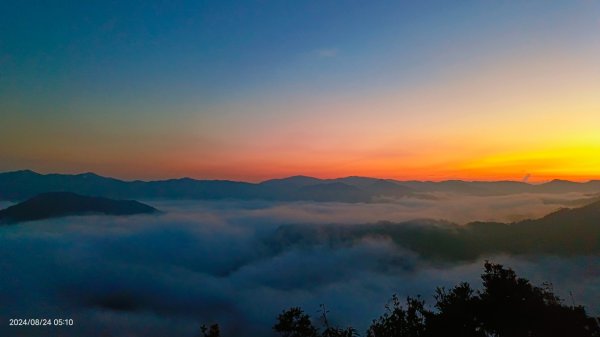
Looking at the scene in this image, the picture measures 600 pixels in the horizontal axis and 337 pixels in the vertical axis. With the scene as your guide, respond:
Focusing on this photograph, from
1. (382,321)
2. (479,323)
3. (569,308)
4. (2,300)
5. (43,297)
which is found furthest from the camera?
(43,297)

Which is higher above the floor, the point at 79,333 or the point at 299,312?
the point at 299,312

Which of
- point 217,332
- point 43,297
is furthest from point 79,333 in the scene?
point 217,332

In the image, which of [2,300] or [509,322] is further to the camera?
[2,300]

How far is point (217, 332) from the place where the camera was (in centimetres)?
2867

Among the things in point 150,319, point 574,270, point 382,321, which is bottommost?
point 150,319

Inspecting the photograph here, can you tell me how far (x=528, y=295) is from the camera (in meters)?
28.1

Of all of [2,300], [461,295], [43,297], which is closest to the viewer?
[461,295]

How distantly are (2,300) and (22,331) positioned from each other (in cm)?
2797

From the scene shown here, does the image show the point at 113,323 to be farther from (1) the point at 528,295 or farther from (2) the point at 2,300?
(1) the point at 528,295

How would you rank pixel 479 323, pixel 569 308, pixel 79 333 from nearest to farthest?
pixel 569 308 < pixel 479 323 < pixel 79 333

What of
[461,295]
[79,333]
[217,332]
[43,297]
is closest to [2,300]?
[43,297]

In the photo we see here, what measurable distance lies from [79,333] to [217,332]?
617 ft

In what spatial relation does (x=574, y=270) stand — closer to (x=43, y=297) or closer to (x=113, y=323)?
(x=113, y=323)

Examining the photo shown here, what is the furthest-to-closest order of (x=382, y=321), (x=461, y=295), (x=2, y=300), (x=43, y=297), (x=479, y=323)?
(x=43, y=297) < (x=2, y=300) < (x=382, y=321) < (x=461, y=295) < (x=479, y=323)
